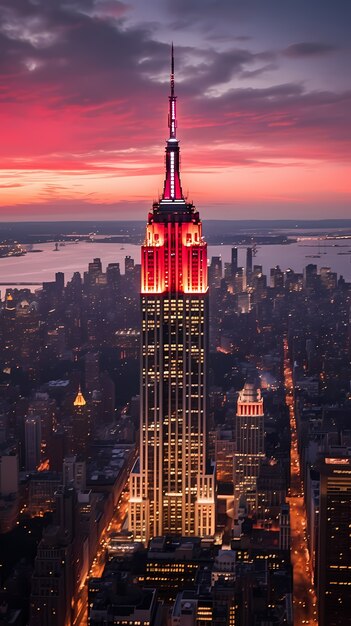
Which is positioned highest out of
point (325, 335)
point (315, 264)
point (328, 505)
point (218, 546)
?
point (315, 264)

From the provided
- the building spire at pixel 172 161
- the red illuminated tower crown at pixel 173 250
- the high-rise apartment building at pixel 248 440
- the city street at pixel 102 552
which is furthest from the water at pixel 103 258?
the city street at pixel 102 552

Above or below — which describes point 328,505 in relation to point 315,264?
below

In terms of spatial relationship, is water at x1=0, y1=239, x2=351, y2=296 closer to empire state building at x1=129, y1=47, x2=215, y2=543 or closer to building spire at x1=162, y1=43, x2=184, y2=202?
empire state building at x1=129, y1=47, x2=215, y2=543

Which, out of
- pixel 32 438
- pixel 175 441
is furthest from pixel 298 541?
pixel 32 438

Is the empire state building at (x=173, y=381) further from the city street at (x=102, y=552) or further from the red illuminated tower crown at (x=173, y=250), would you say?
the city street at (x=102, y=552)

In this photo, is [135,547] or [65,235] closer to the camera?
[65,235]

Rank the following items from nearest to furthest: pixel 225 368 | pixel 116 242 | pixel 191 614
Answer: pixel 191 614, pixel 116 242, pixel 225 368

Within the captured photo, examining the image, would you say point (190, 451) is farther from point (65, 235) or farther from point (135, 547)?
point (65, 235)

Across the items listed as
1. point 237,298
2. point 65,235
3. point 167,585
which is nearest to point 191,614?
point 167,585
